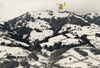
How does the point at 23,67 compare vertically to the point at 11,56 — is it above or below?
below

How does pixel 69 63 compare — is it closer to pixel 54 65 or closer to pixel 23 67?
pixel 54 65

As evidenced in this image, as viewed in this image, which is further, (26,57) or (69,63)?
(26,57)

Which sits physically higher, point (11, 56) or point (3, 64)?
point (11, 56)

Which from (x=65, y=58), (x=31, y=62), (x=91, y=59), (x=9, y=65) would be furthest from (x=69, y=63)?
(x=9, y=65)

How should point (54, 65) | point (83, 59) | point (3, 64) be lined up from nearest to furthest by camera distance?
point (3, 64)
point (54, 65)
point (83, 59)

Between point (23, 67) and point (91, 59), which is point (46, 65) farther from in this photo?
point (91, 59)

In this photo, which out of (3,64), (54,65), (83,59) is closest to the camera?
(3,64)

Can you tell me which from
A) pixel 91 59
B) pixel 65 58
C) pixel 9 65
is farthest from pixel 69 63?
pixel 9 65

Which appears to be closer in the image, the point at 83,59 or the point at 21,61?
the point at 21,61
